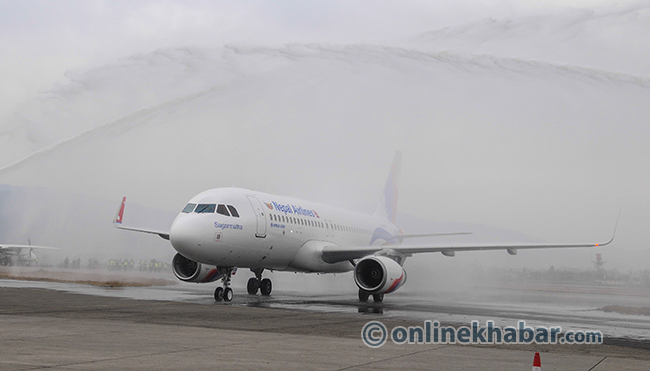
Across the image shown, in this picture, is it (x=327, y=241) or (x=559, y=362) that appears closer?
(x=559, y=362)

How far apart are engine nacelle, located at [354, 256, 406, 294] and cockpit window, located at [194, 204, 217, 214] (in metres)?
6.07

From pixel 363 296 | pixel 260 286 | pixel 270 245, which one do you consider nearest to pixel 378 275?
pixel 363 296

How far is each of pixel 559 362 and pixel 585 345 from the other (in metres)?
2.93

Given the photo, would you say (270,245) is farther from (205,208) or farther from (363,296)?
(363,296)

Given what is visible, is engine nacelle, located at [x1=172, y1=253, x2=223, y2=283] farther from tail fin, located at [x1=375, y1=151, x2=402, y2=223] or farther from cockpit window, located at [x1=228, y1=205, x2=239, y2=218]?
tail fin, located at [x1=375, y1=151, x2=402, y2=223]

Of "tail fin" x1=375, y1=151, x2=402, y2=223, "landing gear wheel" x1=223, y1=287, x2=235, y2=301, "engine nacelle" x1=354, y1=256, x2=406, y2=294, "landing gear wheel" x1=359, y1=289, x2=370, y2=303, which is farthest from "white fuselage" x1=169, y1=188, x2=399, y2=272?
"tail fin" x1=375, y1=151, x2=402, y2=223

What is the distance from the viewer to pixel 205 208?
67.9 feet

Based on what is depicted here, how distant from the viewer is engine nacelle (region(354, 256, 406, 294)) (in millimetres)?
22500

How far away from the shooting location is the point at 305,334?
12.1 meters

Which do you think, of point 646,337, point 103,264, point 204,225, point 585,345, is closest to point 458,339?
point 585,345

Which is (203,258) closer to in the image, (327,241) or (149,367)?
(327,241)

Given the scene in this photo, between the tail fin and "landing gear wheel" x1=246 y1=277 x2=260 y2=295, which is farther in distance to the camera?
the tail fin

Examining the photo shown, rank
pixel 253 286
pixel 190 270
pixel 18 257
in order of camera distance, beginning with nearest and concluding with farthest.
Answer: pixel 190 270, pixel 253 286, pixel 18 257

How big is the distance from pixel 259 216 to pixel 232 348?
41.6ft
